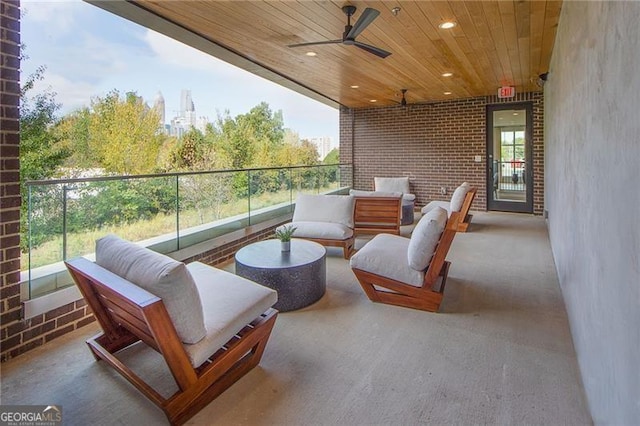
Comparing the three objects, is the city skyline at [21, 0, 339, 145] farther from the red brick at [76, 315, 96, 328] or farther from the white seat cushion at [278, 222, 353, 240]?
the red brick at [76, 315, 96, 328]

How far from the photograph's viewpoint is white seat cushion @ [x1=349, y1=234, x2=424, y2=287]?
2.89 metres

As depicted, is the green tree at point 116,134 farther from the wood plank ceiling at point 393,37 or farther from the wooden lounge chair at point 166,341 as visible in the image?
the wooden lounge chair at point 166,341

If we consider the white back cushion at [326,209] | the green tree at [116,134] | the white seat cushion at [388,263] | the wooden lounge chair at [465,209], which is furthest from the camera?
the green tree at [116,134]

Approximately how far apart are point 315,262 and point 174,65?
1168 centimetres

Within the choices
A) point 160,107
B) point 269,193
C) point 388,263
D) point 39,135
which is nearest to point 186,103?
point 160,107

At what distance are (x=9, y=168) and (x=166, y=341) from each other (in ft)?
5.47

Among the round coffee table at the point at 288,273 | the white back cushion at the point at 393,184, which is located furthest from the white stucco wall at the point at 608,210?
the white back cushion at the point at 393,184

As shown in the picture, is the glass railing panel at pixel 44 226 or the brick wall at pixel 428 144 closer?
the glass railing panel at pixel 44 226

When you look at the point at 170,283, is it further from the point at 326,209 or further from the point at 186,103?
the point at 186,103

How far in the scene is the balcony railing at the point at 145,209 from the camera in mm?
2561

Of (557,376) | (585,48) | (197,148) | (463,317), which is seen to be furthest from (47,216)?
(197,148)

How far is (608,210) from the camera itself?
1.44 metres

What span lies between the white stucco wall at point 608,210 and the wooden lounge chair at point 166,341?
162cm

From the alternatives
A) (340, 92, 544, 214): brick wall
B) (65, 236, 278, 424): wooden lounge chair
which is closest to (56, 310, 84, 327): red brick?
(65, 236, 278, 424): wooden lounge chair
